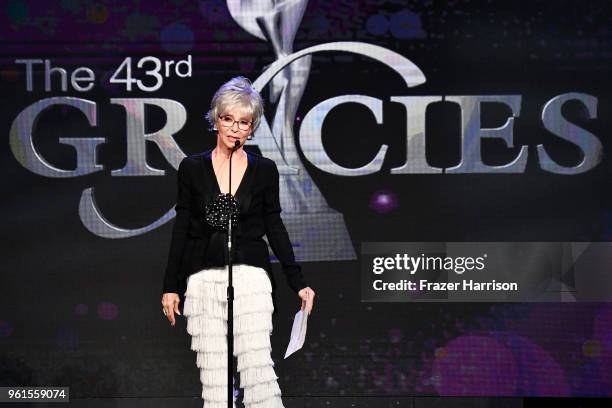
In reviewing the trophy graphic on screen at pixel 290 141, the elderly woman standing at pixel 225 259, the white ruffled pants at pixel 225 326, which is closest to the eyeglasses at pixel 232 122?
the elderly woman standing at pixel 225 259

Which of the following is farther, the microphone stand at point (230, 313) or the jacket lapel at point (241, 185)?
the jacket lapel at point (241, 185)

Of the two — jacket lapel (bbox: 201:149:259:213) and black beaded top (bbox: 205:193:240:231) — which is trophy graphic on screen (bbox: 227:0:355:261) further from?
black beaded top (bbox: 205:193:240:231)

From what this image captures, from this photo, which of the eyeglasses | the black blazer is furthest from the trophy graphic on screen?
the eyeglasses

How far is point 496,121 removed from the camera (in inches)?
185

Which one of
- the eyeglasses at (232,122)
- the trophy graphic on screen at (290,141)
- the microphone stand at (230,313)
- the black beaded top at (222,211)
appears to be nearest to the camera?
the microphone stand at (230,313)

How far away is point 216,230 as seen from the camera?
334 centimetres

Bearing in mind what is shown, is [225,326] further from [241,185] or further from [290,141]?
[290,141]

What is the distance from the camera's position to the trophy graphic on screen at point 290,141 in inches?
186

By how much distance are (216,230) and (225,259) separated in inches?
4.5

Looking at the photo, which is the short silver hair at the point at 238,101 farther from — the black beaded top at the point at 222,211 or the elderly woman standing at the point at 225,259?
the black beaded top at the point at 222,211

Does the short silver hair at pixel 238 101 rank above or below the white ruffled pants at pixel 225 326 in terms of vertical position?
above

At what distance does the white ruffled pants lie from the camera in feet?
10.8

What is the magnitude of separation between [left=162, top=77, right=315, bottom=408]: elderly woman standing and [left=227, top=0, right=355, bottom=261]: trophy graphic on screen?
1.28m

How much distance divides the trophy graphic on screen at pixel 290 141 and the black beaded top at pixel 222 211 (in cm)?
149
